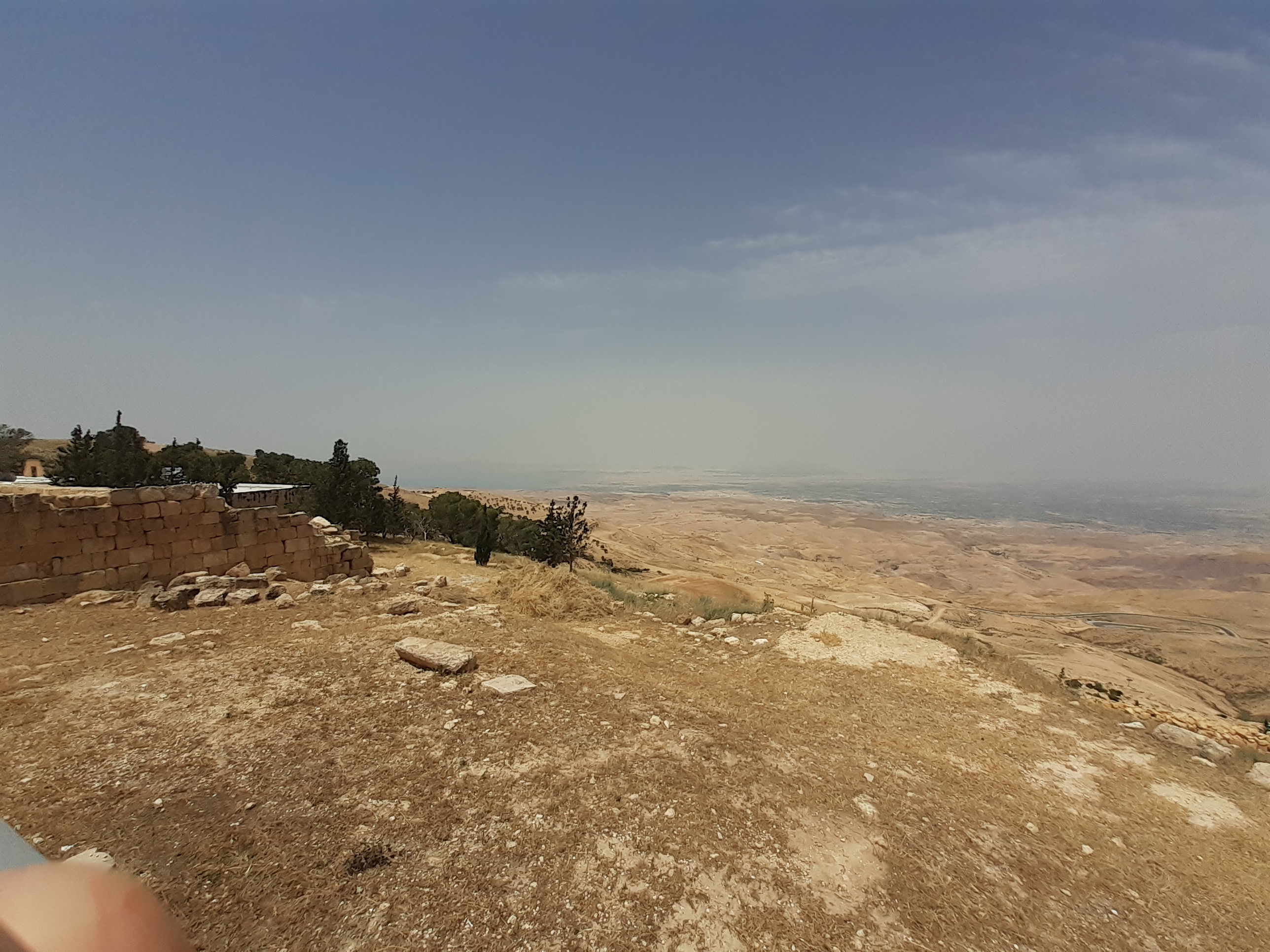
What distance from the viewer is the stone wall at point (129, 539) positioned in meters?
10.0

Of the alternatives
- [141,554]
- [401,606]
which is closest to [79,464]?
[141,554]

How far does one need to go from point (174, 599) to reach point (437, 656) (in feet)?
19.3

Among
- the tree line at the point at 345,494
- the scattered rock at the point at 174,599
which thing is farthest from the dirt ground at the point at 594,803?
the tree line at the point at 345,494

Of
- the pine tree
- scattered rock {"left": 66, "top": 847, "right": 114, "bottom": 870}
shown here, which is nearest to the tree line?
the pine tree

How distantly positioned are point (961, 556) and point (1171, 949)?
64.9m

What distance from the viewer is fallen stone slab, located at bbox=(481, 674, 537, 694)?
296 inches

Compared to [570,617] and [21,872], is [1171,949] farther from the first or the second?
[570,617]

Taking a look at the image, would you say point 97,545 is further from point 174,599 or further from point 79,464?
point 79,464

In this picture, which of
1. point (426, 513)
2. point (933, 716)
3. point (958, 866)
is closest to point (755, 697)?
point (933, 716)

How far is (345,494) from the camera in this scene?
2522cm

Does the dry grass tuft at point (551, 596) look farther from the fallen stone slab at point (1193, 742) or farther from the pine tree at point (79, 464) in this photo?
the pine tree at point (79, 464)

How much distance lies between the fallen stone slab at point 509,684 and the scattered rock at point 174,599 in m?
6.71

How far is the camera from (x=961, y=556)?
61281mm

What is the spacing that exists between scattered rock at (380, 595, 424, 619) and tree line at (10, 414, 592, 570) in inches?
324
